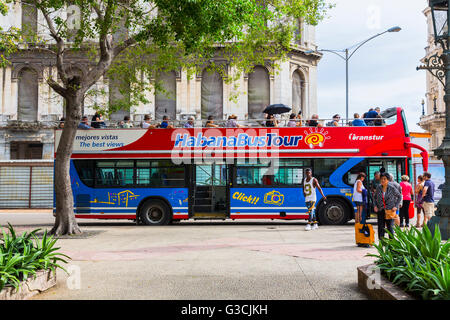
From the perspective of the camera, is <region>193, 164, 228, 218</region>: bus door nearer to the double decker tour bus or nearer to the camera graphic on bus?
the double decker tour bus

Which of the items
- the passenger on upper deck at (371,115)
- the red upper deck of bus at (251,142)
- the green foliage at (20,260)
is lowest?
the green foliage at (20,260)

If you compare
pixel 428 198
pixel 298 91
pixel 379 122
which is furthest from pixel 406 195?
pixel 298 91

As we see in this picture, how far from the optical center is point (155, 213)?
54.2ft

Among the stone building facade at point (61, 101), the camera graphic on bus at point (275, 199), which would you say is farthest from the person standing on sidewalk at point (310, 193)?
the stone building facade at point (61, 101)

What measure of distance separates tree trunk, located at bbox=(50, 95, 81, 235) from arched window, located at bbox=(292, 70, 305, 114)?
2580 cm

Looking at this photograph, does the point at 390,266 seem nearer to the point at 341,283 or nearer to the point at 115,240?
the point at 341,283

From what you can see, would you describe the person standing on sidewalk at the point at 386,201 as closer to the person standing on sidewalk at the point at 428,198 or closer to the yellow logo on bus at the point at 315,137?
the person standing on sidewalk at the point at 428,198

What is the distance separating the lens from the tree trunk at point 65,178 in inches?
504

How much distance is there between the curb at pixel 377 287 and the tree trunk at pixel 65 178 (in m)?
9.56

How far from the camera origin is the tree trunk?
1280cm

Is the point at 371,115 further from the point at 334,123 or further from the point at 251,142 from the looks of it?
the point at 251,142
